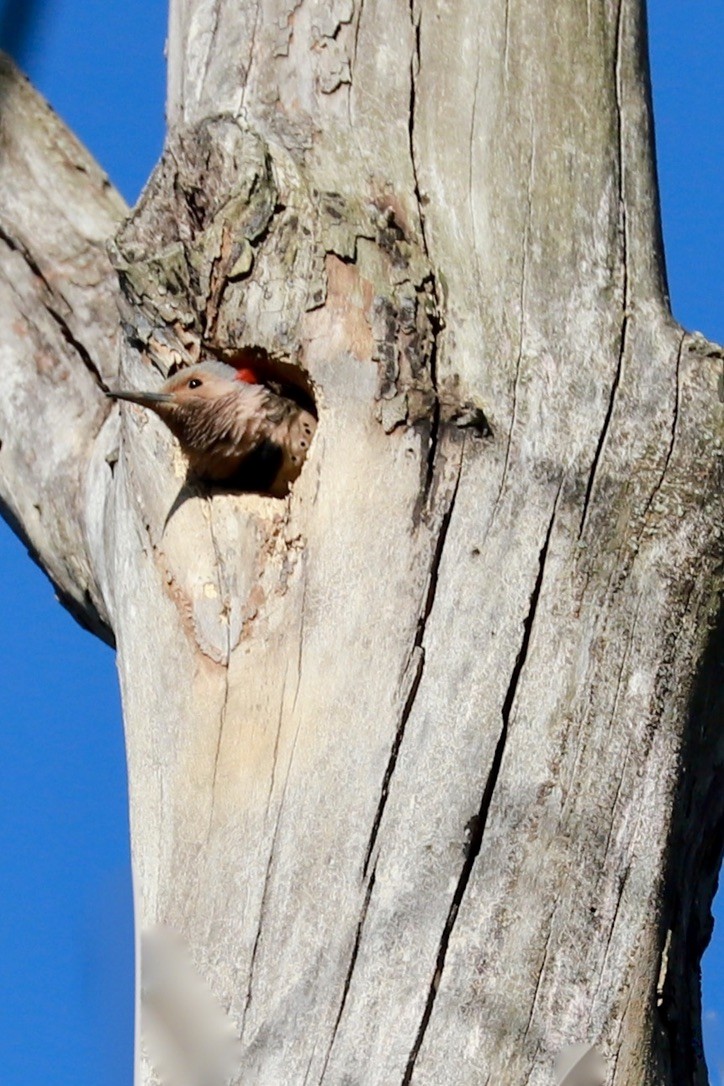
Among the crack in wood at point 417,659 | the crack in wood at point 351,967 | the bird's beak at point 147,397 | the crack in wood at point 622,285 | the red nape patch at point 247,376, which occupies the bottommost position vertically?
the crack in wood at point 351,967

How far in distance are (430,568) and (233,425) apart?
925 millimetres

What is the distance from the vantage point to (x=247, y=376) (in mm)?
3449

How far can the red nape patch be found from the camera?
3.34 meters

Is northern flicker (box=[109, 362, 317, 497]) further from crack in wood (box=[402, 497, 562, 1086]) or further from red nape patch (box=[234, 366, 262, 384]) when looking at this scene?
crack in wood (box=[402, 497, 562, 1086])

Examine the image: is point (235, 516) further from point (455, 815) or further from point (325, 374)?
point (455, 815)

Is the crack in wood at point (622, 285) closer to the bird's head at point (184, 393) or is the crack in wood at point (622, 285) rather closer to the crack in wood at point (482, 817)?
the crack in wood at point (482, 817)

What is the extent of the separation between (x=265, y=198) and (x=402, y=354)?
46cm

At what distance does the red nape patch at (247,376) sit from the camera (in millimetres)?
3341

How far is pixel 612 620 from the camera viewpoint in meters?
2.74

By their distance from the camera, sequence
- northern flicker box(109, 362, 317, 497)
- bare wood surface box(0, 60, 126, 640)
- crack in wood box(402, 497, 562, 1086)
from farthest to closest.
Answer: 1. bare wood surface box(0, 60, 126, 640)
2. northern flicker box(109, 362, 317, 497)
3. crack in wood box(402, 497, 562, 1086)

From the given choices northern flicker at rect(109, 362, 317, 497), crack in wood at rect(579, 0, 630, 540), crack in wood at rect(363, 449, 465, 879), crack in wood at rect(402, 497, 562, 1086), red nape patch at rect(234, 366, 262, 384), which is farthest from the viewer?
red nape patch at rect(234, 366, 262, 384)

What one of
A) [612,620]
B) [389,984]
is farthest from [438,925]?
[612,620]

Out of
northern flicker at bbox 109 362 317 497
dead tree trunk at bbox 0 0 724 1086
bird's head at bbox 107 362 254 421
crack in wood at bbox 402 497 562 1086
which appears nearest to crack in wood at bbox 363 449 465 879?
dead tree trunk at bbox 0 0 724 1086

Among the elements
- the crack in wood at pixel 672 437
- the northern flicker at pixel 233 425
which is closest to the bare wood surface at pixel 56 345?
the northern flicker at pixel 233 425
